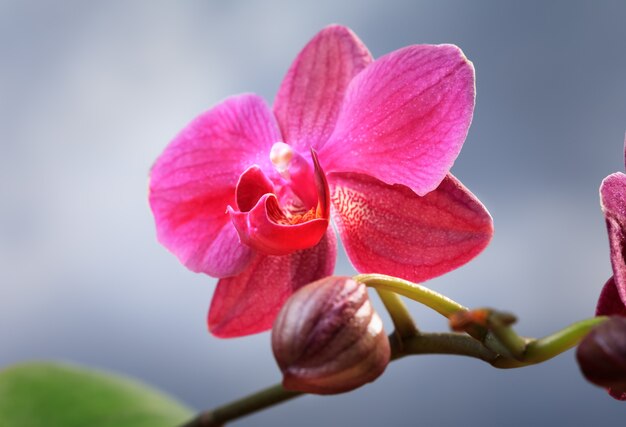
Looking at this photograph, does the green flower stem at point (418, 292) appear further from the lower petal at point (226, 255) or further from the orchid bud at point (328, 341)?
the lower petal at point (226, 255)

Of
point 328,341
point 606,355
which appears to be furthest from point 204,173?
point 606,355

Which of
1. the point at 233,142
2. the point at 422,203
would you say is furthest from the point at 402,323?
the point at 233,142

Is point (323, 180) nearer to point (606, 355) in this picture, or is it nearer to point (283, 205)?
point (283, 205)

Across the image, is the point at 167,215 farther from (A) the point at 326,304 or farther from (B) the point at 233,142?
(A) the point at 326,304

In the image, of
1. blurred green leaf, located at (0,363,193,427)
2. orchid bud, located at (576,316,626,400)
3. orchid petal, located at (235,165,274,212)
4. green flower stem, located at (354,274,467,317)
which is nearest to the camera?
orchid bud, located at (576,316,626,400)

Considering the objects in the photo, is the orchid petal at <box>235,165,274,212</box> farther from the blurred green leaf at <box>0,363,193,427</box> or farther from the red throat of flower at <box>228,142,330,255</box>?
the blurred green leaf at <box>0,363,193,427</box>

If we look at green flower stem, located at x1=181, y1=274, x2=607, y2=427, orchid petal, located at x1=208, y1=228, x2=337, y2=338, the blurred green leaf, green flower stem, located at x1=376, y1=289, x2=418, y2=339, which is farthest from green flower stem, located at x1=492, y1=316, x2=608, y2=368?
the blurred green leaf
